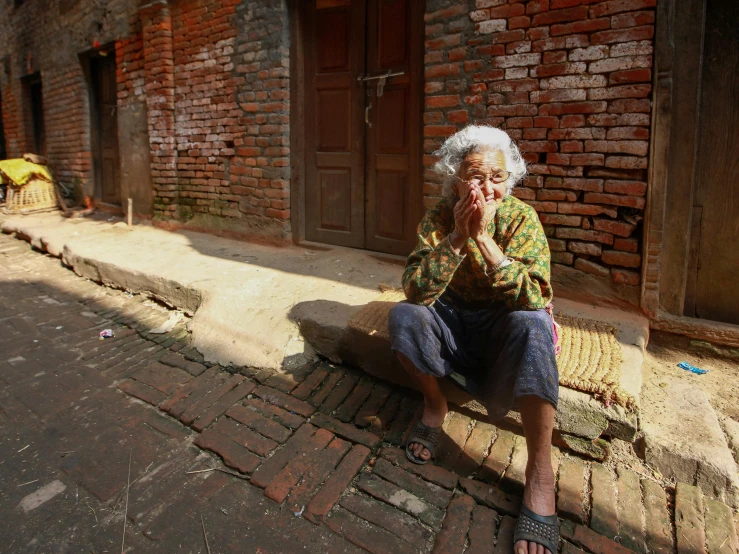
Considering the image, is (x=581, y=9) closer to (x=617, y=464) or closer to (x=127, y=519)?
(x=617, y=464)

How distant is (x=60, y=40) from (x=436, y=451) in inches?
366

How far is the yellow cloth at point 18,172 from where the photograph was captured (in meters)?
7.79

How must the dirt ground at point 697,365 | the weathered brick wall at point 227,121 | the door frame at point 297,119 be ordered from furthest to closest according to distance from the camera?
the weathered brick wall at point 227,121
the door frame at point 297,119
the dirt ground at point 697,365

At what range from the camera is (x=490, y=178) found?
208 cm

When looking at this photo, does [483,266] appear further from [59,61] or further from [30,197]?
[59,61]

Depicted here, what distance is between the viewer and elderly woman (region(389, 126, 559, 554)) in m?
1.75

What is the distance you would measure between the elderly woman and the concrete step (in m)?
0.28

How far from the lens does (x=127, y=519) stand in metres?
1.86

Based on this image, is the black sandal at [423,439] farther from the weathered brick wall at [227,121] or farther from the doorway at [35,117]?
the doorway at [35,117]

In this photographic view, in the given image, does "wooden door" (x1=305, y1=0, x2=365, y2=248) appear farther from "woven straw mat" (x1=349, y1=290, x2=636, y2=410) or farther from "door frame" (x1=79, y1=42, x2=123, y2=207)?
"door frame" (x1=79, y1=42, x2=123, y2=207)

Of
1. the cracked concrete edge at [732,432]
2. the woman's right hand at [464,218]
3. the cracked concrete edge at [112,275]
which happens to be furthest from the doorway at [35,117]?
the cracked concrete edge at [732,432]

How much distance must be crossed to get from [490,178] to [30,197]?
8672mm

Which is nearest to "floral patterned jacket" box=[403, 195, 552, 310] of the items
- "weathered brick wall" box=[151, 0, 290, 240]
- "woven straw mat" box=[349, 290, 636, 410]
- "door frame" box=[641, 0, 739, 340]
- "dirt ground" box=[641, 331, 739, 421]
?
"woven straw mat" box=[349, 290, 636, 410]

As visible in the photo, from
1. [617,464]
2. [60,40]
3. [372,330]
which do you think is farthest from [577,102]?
[60,40]
